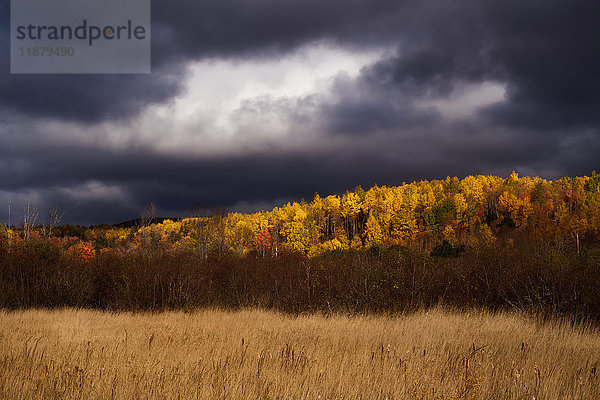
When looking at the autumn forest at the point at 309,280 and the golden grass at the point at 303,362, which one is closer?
the golden grass at the point at 303,362

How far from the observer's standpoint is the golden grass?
254 inches

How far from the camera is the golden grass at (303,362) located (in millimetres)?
6457

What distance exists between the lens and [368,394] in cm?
647

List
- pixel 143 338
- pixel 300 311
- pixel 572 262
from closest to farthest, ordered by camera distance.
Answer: pixel 143 338 → pixel 572 262 → pixel 300 311

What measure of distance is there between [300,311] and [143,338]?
34.6ft

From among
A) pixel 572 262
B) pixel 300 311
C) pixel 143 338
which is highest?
pixel 572 262

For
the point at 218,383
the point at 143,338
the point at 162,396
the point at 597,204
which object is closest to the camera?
the point at 162,396

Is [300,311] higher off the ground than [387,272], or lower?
lower

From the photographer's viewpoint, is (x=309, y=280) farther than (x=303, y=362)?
Yes

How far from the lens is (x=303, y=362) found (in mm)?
8055

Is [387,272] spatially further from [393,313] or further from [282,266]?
[282,266]

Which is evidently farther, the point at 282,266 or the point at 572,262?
the point at 282,266

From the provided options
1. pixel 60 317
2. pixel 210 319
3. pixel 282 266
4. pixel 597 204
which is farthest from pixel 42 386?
pixel 597 204

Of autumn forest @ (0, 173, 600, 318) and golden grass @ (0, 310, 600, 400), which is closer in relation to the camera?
golden grass @ (0, 310, 600, 400)
